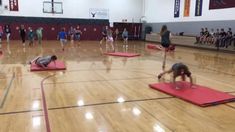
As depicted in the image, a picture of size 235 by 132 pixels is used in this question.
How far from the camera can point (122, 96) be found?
5.71 m

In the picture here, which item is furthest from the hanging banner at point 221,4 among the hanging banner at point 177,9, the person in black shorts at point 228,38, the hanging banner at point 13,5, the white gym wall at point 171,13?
the hanging banner at point 13,5

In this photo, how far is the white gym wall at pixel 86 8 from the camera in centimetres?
2420

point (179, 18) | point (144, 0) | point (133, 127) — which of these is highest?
point (144, 0)

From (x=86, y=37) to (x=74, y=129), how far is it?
2315 cm

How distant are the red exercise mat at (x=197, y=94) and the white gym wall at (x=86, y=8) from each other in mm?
20807

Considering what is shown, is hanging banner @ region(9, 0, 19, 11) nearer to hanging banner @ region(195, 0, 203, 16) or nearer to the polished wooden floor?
hanging banner @ region(195, 0, 203, 16)

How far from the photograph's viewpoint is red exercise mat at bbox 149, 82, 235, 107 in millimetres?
5181

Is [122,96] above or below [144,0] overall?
below

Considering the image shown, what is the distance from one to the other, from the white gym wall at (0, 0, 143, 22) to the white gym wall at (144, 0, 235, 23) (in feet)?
4.79

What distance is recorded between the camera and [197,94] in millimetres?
5617

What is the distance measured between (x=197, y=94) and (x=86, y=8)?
22001 millimetres

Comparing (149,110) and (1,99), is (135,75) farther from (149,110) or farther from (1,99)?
(1,99)

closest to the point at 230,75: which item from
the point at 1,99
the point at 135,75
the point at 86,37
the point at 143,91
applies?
the point at 135,75

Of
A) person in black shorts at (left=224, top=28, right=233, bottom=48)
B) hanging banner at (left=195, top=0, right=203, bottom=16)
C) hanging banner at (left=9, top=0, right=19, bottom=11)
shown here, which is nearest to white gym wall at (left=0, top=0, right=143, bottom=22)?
hanging banner at (left=9, top=0, right=19, bottom=11)
